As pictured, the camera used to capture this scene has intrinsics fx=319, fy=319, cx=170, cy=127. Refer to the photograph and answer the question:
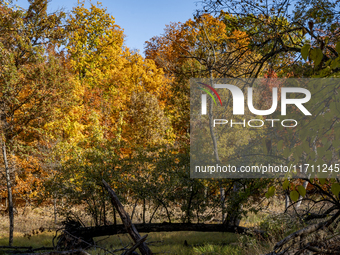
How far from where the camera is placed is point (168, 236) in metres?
12.9

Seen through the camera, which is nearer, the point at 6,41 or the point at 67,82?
the point at 6,41

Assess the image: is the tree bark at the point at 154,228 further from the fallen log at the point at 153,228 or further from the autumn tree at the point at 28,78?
the autumn tree at the point at 28,78

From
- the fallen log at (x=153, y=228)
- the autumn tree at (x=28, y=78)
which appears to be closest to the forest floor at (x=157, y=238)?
the fallen log at (x=153, y=228)

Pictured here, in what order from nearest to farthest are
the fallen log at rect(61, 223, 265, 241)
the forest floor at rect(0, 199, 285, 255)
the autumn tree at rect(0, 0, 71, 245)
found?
the fallen log at rect(61, 223, 265, 241) → the forest floor at rect(0, 199, 285, 255) → the autumn tree at rect(0, 0, 71, 245)

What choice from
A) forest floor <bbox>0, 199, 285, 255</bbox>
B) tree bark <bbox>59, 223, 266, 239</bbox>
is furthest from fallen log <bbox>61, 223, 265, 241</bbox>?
forest floor <bbox>0, 199, 285, 255</bbox>

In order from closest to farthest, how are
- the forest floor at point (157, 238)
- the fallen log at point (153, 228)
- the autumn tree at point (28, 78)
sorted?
the fallen log at point (153, 228)
the forest floor at point (157, 238)
the autumn tree at point (28, 78)

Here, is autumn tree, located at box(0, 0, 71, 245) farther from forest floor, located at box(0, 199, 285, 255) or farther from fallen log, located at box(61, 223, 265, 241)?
fallen log, located at box(61, 223, 265, 241)

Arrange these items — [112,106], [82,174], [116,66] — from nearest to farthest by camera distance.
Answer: [82,174] → [112,106] → [116,66]

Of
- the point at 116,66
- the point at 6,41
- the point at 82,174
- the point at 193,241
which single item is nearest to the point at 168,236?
the point at 193,241

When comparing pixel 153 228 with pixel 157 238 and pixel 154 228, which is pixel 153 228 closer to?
pixel 154 228

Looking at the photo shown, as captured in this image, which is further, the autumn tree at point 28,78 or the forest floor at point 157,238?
the autumn tree at point 28,78

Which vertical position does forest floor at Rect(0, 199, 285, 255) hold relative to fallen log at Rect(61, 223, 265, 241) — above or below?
below

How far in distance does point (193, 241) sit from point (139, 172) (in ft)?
11.5

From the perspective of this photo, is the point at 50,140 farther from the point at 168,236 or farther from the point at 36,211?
the point at 168,236
